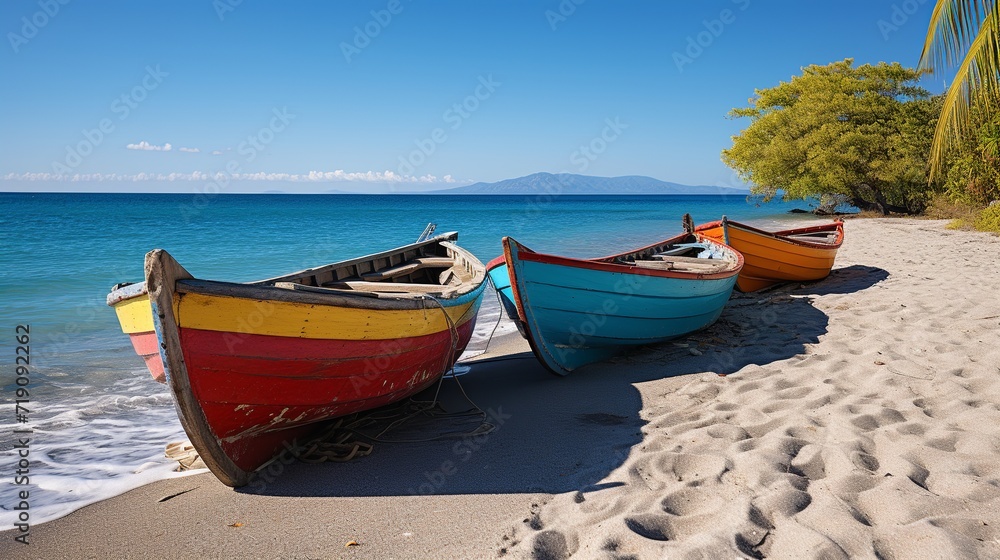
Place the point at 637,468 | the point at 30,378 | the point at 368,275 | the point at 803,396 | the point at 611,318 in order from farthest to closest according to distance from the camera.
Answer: the point at 368,275
the point at 30,378
the point at 611,318
the point at 803,396
the point at 637,468

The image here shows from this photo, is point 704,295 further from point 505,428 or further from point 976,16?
point 976,16

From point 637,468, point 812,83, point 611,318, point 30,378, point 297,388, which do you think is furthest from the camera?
point 812,83

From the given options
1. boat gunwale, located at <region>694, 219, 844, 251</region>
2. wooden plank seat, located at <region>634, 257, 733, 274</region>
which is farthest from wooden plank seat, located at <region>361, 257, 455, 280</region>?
boat gunwale, located at <region>694, 219, 844, 251</region>

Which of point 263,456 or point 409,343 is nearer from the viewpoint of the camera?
point 263,456

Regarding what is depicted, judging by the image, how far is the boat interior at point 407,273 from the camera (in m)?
5.42

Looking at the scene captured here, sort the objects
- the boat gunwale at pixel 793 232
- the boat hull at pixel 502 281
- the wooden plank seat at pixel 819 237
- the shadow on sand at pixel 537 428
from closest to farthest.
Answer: the shadow on sand at pixel 537 428 → the boat hull at pixel 502 281 → the boat gunwale at pixel 793 232 → the wooden plank seat at pixel 819 237

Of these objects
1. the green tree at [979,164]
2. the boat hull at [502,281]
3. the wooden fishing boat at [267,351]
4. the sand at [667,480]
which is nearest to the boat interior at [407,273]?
the boat hull at [502,281]

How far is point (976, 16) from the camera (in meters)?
6.62

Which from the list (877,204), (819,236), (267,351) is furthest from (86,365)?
(877,204)

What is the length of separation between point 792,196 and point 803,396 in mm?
27445

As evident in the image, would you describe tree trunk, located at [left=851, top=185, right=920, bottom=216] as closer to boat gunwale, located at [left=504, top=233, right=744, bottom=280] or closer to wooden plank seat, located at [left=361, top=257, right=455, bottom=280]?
boat gunwale, located at [left=504, top=233, right=744, bottom=280]

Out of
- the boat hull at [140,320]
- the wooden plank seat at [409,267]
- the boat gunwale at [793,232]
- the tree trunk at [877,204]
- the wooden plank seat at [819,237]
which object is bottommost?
the tree trunk at [877,204]

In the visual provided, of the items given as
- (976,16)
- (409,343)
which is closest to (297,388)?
(409,343)

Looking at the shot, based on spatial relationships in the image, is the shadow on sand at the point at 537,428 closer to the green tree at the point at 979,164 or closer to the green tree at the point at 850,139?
the green tree at the point at 979,164
